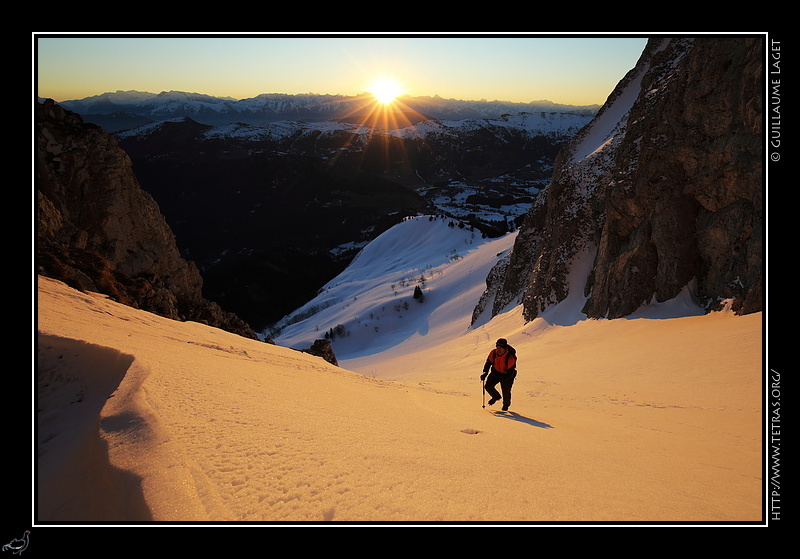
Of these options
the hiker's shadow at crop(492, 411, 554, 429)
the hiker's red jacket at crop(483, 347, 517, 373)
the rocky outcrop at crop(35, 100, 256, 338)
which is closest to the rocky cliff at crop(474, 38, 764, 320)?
the hiker's red jacket at crop(483, 347, 517, 373)

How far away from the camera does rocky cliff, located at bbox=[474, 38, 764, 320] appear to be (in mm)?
10430

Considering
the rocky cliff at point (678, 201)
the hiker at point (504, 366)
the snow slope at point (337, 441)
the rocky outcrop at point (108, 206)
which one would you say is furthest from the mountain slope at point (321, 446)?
the rocky outcrop at point (108, 206)

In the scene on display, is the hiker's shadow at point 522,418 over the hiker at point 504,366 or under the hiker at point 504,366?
under

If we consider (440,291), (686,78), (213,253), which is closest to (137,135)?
(213,253)

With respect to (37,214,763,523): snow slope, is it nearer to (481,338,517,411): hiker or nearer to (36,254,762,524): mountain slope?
(36,254,762,524): mountain slope


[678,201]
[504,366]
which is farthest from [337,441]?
[678,201]

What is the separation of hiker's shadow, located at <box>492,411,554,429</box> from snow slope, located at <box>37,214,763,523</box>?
4 centimetres

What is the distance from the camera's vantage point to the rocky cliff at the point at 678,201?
10430 millimetres

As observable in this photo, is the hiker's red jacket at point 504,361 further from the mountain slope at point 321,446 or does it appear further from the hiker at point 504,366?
the mountain slope at point 321,446

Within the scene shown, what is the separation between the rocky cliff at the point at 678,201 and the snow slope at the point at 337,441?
359cm
